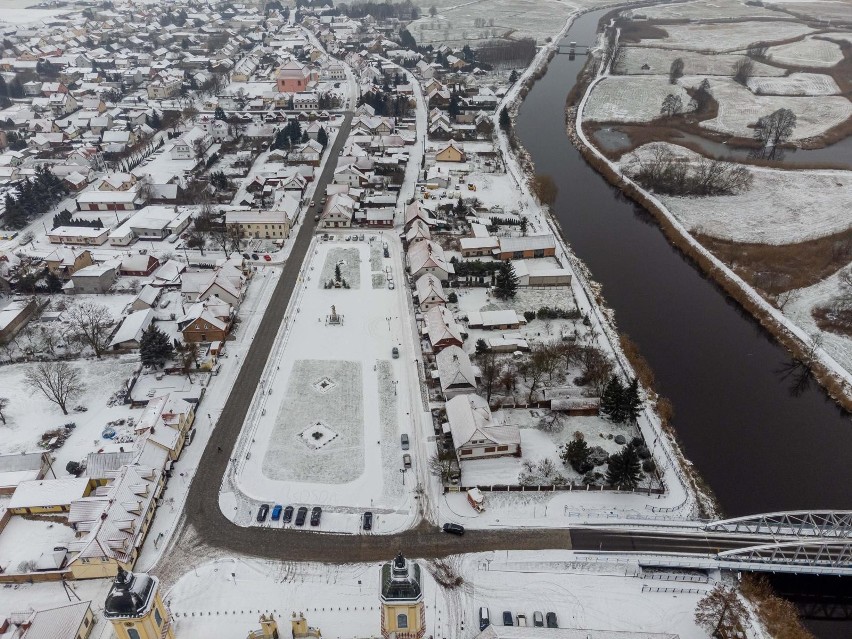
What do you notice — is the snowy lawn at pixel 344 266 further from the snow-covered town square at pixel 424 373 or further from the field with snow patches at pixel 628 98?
the field with snow patches at pixel 628 98

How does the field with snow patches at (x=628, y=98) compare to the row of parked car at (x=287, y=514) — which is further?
the field with snow patches at (x=628, y=98)

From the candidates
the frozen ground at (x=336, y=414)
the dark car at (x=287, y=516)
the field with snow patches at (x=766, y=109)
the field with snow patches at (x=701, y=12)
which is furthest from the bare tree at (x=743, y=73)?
the dark car at (x=287, y=516)

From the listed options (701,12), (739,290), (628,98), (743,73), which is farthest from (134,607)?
(701,12)

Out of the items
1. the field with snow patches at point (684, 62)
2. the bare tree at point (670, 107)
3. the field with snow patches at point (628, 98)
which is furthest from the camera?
the field with snow patches at point (684, 62)

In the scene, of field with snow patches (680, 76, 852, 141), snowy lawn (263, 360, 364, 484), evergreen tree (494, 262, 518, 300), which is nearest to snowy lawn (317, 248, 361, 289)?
snowy lawn (263, 360, 364, 484)

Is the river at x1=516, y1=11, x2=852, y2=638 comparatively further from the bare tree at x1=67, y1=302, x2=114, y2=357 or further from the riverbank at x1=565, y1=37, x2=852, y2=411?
the bare tree at x1=67, y1=302, x2=114, y2=357

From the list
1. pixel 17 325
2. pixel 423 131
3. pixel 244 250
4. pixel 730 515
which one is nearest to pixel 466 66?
pixel 423 131

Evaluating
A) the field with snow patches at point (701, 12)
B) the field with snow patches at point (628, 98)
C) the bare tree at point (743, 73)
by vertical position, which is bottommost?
the field with snow patches at point (628, 98)
